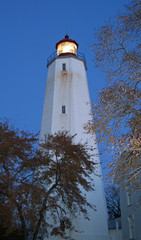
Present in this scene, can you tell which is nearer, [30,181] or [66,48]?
[30,181]

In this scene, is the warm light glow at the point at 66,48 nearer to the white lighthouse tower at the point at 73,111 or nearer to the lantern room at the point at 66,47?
the lantern room at the point at 66,47

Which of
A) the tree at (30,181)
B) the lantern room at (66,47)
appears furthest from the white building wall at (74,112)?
the tree at (30,181)

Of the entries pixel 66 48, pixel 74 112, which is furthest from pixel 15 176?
pixel 66 48

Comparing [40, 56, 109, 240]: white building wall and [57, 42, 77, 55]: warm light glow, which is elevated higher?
[57, 42, 77, 55]: warm light glow

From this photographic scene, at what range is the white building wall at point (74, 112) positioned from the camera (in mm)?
18900

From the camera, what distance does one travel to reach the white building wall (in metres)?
18.9

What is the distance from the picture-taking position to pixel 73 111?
22859mm

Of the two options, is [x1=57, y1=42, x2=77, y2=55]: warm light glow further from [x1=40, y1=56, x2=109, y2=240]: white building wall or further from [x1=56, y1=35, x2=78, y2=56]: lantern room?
[x1=40, y1=56, x2=109, y2=240]: white building wall

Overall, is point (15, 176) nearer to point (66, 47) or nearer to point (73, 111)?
point (73, 111)

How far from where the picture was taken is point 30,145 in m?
14.6

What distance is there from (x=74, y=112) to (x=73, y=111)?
0.44 ft

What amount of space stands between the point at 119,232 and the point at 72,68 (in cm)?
1648

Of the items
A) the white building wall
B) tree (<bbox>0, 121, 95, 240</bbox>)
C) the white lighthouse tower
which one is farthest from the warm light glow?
tree (<bbox>0, 121, 95, 240</bbox>)

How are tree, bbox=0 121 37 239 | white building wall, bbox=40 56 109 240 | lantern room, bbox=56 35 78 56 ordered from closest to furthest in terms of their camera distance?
tree, bbox=0 121 37 239
white building wall, bbox=40 56 109 240
lantern room, bbox=56 35 78 56
